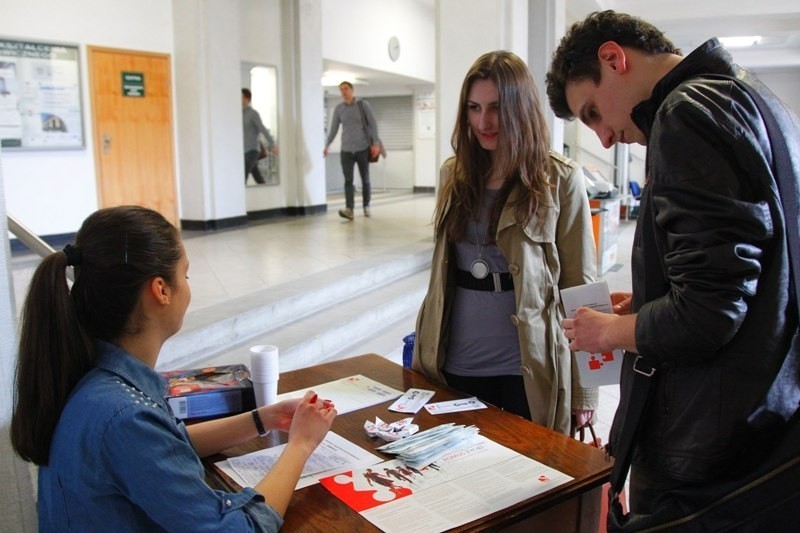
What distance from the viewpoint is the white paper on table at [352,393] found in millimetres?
1619

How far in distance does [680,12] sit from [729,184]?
953 cm

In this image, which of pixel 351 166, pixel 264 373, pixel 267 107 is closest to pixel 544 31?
pixel 351 166

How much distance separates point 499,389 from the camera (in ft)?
6.15

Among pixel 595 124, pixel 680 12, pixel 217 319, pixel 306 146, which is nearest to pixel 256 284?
pixel 217 319

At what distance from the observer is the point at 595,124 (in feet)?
3.97

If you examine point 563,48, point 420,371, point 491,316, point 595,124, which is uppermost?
point 563,48

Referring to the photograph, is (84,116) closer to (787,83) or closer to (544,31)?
(544,31)

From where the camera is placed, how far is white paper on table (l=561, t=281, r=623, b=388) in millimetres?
1328

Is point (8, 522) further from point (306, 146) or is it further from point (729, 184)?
point (306, 146)

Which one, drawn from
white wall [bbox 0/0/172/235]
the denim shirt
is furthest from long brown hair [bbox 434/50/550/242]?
white wall [bbox 0/0/172/235]

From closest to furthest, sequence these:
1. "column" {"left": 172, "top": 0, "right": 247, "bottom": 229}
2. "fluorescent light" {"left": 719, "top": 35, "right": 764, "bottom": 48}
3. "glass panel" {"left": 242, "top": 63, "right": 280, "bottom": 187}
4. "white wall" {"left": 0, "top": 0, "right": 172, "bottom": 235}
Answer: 1. "white wall" {"left": 0, "top": 0, "right": 172, "bottom": 235}
2. "column" {"left": 172, "top": 0, "right": 247, "bottom": 229}
3. "glass panel" {"left": 242, "top": 63, "right": 280, "bottom": 187}
4. "fluorescent light" {"left": 719, "top": 35, "right": 764, "bottom": 48}

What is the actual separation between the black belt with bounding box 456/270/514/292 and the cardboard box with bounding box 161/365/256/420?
649 mm

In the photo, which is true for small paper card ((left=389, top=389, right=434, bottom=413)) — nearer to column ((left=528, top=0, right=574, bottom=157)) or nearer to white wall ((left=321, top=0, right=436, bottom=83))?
column ((left=528, top=0, right=574, bottom=157))

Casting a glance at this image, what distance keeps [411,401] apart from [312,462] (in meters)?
0.37
